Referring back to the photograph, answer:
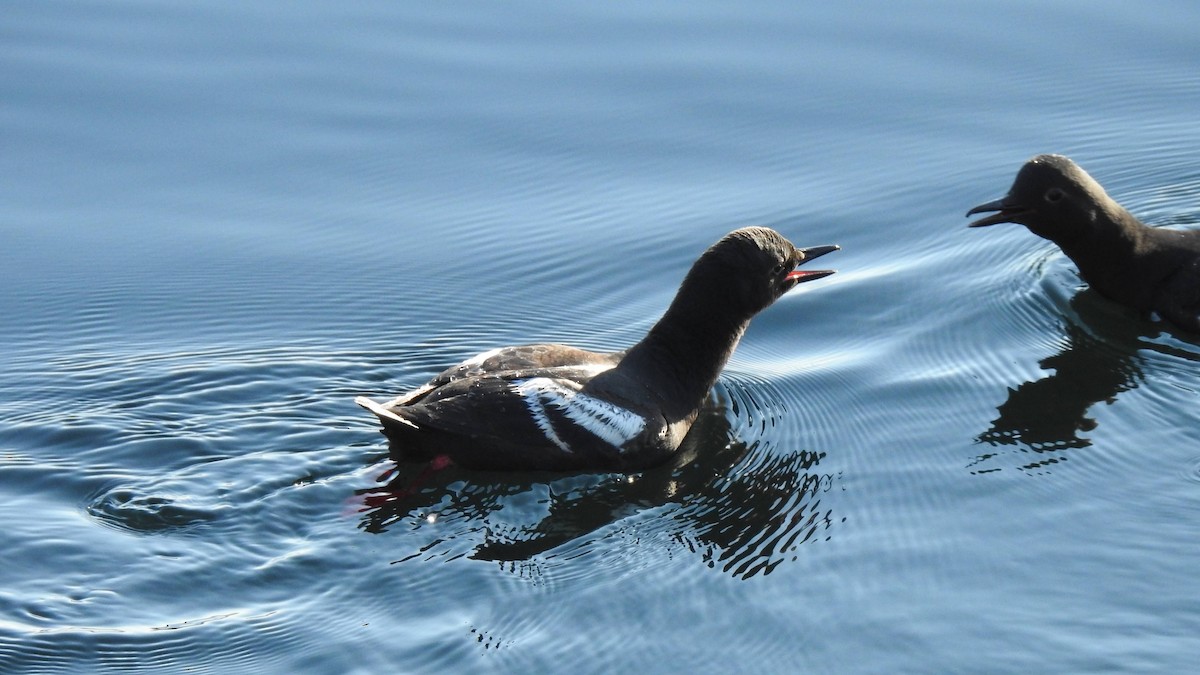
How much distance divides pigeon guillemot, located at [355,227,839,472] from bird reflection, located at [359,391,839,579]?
0.14 meters

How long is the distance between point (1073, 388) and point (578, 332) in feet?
10.6

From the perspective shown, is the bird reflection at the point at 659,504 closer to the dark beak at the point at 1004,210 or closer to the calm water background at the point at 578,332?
the calm water background at the point at 578,332

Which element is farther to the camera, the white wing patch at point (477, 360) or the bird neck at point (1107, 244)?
the bird neck at point (1107, 244)

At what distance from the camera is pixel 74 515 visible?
830cm

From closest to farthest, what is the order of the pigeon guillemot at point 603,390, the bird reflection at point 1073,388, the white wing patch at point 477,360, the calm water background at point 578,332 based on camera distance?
the calm water background at point 578,332 < the pigeon guillemot at point 603,390 < the bird reflection at point 1073,388 < the white wing patch at point 477,360

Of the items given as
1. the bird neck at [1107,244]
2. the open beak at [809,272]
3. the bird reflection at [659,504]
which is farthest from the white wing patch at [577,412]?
the bird neck at [1107,244]

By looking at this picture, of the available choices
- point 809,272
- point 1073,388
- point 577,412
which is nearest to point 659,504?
point 577,412

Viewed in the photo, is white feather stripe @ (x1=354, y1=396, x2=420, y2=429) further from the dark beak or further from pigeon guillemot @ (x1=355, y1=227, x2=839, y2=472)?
the dark beak

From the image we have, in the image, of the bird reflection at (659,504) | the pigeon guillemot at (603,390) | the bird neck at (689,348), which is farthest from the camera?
the bird neck at (689,348)

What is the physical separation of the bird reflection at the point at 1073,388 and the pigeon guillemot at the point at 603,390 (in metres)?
1.51

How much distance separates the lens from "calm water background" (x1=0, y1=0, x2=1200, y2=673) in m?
7.37

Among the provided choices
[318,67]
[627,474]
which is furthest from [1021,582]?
[318,67]

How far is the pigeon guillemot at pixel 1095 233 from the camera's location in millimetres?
10641

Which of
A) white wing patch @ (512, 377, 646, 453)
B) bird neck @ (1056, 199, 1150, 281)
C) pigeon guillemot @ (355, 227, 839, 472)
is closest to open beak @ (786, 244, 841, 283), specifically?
pigeon guillemot @ (355, 227, 839, 472)
